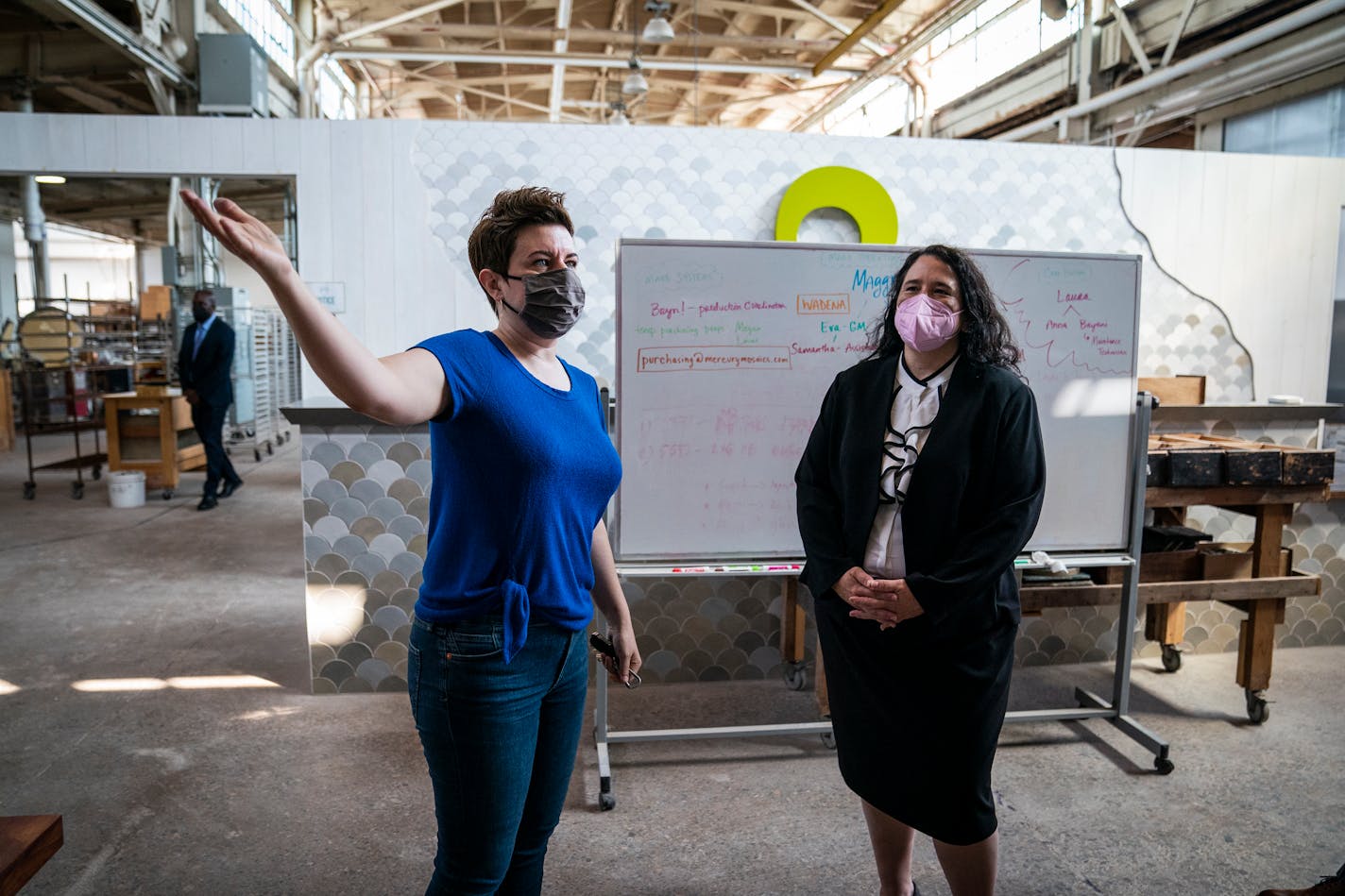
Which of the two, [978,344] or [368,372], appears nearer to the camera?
[368,372]

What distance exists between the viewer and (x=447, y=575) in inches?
50.9

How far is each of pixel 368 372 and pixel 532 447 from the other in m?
0.28

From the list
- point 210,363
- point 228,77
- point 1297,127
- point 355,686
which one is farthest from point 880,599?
point 210,363

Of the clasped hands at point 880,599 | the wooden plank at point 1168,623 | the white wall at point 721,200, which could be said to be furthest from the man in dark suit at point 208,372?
the wooden plank at point 1168,623

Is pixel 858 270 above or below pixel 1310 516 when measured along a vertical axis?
above

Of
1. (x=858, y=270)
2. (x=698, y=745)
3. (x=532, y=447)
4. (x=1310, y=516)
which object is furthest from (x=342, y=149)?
(x=1310, y=516)

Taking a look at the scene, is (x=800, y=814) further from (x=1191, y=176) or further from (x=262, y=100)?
(x=262, y=100)

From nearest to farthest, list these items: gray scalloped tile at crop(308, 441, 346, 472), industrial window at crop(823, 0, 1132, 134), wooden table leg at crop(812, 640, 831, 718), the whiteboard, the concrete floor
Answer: the concrete floor < the whiteboard < wooden table leg at crop(812, 640, 831, 718) < gray scalloped tile at crop(308, 441, 346, 472) < industrial window at crop(823, 0, 1132, 134)

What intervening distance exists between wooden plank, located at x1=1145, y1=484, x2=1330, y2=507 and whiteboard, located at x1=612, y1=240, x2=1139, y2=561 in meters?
0.32

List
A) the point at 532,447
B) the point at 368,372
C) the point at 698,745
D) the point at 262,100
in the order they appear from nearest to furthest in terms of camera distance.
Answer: the point at 368,372, the point at 532,447, the point at 698,745, the point at 262,100

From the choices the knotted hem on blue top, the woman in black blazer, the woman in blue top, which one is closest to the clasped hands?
the woman in black blazer

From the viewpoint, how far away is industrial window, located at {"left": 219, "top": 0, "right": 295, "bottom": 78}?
8359mm

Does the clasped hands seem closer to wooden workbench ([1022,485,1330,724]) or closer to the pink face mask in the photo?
the pink face mask

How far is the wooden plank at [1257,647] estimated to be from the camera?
3104mm
